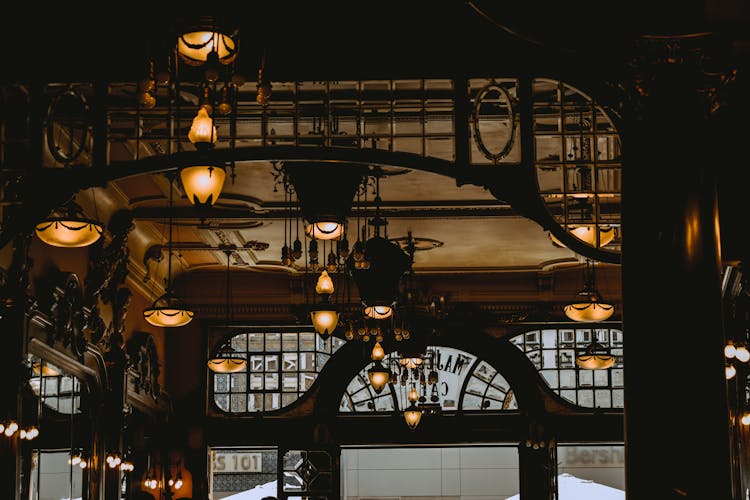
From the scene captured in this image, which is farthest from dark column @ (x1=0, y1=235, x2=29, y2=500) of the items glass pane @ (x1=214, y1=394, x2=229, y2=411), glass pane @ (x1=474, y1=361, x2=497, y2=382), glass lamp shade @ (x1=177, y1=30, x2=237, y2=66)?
glass pane @ (x1=474, y1=361, x2=497, y2=382)

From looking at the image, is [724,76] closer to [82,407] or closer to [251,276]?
[82,407]


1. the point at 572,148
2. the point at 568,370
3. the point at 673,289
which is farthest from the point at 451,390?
the point at 673,289

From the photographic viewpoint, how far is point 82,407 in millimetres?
13734

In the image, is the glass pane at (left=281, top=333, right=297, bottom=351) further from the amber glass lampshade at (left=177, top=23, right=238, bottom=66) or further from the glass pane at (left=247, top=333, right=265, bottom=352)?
the amber glass lampshade at (left=177, top=23, right=238, bottom=66)

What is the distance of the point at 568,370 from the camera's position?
62.2 ft

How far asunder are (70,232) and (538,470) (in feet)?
38.8

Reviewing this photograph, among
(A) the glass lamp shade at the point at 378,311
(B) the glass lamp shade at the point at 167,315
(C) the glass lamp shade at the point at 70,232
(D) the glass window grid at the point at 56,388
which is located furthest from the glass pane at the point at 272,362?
(C) the glass lamp shade at the point at 70,232

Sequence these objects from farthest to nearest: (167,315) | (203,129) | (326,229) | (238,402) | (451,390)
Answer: (451,390), (238,402), (167,315), (326,229), (203,129)

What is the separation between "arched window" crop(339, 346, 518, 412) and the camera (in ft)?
61.8

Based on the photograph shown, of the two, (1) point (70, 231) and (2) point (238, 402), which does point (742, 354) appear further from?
(2) point (238, 402)

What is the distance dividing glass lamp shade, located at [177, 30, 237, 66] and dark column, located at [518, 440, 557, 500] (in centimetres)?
1368

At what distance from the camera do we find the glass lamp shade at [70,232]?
25.6ft

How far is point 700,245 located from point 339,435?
1395 cm

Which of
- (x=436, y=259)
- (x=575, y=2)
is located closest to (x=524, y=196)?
(x=575, y=2)
